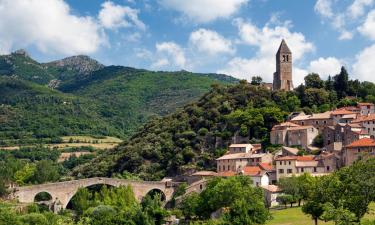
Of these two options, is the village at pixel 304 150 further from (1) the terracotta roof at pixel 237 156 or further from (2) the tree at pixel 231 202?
(2) the tree at pixel 231 202

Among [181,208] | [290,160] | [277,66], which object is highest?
[277,66]

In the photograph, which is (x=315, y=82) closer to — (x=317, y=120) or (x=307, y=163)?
(x=317, y=120)

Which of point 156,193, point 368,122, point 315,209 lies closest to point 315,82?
point 368,122

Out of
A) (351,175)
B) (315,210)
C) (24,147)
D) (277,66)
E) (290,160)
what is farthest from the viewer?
(24,147)

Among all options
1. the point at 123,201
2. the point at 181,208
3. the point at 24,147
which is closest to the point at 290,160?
the point at 181,208

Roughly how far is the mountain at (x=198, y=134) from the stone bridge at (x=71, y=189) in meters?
6.01

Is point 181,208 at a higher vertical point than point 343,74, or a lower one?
lower

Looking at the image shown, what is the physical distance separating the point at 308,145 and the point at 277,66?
27.7 m

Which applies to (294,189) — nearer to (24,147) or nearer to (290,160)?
(290,160)

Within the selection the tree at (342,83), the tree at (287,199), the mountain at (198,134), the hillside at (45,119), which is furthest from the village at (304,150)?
the hillside at (45,119)

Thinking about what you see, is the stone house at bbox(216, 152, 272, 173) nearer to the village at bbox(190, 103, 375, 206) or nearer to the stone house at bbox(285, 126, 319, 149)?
the village at bbox(190, 103, 375, 206)

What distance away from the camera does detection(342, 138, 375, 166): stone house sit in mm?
73438

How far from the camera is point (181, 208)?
7844cm

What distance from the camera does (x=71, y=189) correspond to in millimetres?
84688
